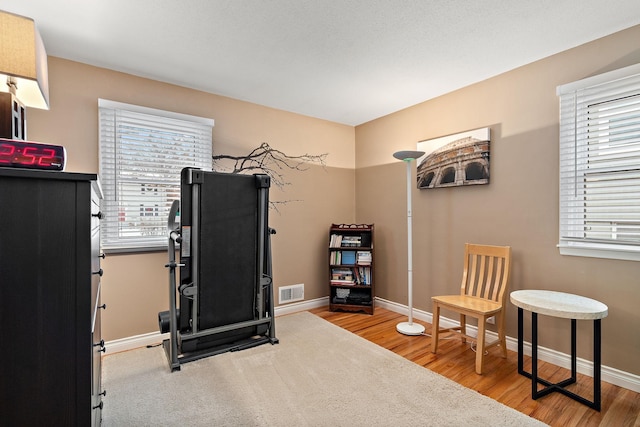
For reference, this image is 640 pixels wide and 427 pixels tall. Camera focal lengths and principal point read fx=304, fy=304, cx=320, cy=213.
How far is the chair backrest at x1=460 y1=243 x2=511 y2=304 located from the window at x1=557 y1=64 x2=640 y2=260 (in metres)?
0.44

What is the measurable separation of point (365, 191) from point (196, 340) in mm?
2804


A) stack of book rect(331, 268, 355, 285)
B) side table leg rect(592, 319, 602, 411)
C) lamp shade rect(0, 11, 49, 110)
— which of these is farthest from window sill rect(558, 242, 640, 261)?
lamp shade rect(0, 11, 49, 110)

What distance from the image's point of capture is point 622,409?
1.94 meters

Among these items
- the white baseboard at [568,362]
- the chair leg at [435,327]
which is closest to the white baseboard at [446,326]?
the white baseboard at [568,362]

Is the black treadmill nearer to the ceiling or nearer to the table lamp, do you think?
the ceiling

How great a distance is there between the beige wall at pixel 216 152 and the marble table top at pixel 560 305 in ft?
7.96

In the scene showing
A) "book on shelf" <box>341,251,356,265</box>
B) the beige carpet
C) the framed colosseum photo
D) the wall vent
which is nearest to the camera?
the beige carpet

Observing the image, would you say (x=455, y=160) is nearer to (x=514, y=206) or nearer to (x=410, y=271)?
(x=514, y=206)

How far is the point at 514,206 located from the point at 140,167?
3459 millimetres

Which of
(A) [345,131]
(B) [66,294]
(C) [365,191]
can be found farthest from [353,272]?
(B) [66,294]

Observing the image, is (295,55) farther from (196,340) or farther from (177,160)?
(196,340)

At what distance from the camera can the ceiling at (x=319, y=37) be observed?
1.92m

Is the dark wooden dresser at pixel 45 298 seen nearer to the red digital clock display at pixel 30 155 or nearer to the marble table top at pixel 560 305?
the red digital clock display at pixel 30 155

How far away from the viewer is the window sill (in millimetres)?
2125
